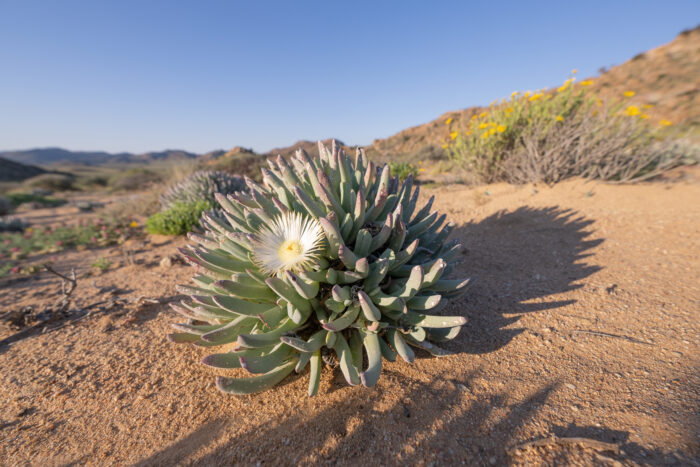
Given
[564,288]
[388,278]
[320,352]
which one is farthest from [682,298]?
[320,352]

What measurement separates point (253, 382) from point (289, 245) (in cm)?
66

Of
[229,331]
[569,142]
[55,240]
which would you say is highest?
[569,142]

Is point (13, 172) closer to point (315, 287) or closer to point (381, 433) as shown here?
point (315, 287)

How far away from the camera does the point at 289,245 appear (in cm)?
145

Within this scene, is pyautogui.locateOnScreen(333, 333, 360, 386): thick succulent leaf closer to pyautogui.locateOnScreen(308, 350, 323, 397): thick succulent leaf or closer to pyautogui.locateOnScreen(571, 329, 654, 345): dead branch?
pyautogui.locateOnScreen(308, 350, 323, 397): thick succulent leaf

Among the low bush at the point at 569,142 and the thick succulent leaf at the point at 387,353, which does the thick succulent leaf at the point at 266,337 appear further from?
the low bush at the point at 569,142

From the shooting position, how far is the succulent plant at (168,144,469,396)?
134 centimetres

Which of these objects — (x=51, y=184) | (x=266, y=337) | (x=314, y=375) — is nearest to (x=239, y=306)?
(x=266, y=337)

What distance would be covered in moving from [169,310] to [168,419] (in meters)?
1.25

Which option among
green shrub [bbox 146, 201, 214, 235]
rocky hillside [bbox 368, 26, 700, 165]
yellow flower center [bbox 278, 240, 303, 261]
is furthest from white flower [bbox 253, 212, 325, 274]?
rocky hillside [bbox 368, 26, 700, 165]

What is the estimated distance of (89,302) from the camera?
2.72 metres

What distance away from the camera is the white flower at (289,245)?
141 cm

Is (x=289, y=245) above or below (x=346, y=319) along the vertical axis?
above

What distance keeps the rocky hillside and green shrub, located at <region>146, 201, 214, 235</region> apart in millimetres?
9368
